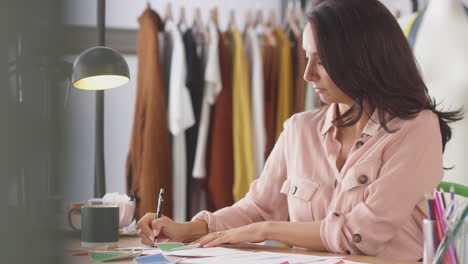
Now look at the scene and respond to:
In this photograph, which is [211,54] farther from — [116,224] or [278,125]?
[116,224]

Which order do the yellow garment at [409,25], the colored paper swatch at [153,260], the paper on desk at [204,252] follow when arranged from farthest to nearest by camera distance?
the yellow garment at [409,25], the paper on desk at [204,252], the colored paper swatch at [153,260]

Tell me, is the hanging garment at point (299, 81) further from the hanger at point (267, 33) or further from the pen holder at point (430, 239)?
the pen holder at point (430, 239)

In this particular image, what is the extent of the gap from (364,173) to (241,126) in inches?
66.7

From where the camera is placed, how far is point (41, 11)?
211 mm

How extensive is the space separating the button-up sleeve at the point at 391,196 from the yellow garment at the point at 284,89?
1.70 m

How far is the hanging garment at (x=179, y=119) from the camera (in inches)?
113

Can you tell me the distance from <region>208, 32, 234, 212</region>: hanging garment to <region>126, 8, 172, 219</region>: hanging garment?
22 cm

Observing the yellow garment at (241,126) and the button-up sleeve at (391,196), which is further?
the yellow garment at (241,126)

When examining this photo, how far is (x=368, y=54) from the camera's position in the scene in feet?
4.59

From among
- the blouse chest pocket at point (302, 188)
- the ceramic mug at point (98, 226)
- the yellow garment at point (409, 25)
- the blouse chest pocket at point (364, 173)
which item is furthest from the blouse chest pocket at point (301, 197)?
the yellow garment at point (409, 25)

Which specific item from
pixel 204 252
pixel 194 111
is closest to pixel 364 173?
pixel 204 252

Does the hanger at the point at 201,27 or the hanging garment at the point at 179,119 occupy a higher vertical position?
the hanger at the point at 201,27

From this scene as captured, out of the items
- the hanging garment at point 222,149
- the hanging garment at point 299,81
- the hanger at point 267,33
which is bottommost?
the hanging garment at point 222,149

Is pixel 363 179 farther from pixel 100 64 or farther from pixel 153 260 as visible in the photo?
pixel 100 64
